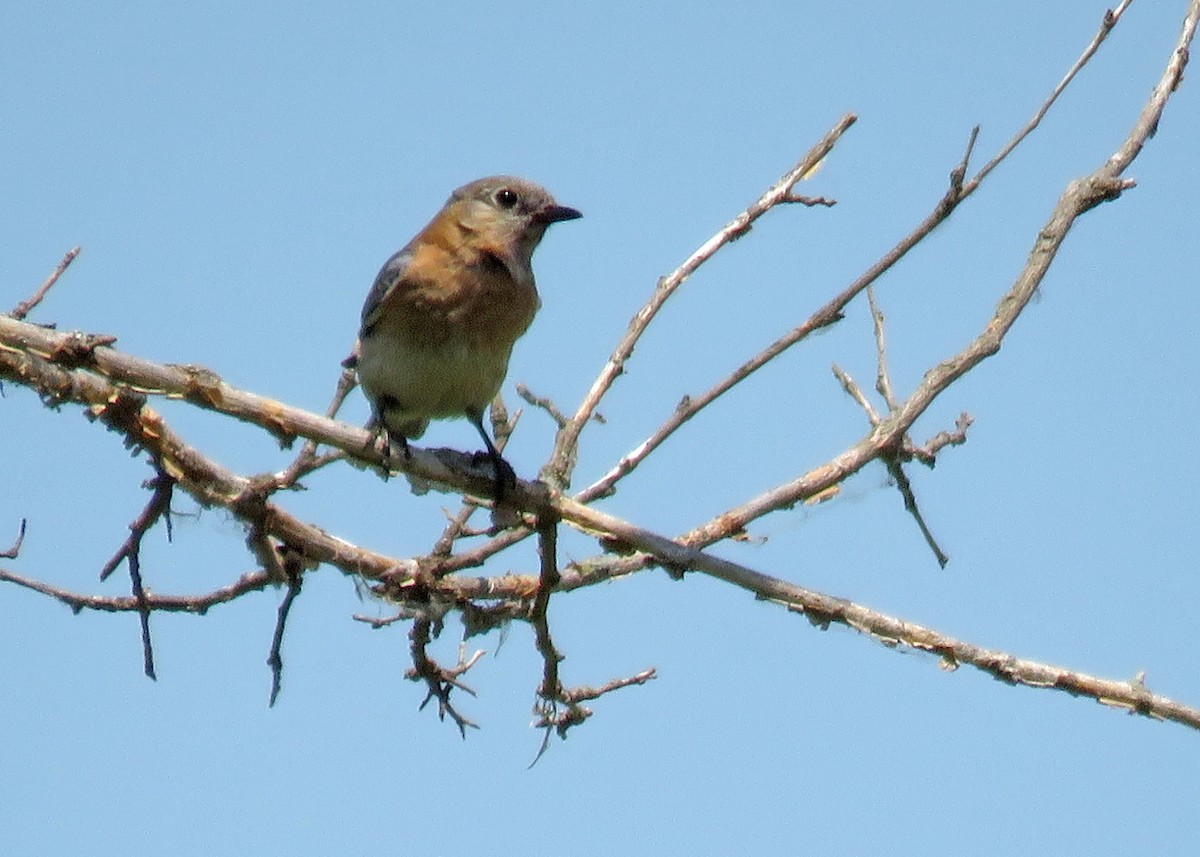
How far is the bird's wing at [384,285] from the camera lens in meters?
5.49

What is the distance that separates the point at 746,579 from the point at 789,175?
5.58ft

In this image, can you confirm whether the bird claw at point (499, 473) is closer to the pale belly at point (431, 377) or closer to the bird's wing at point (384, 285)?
the pale belly at point (431, 377)

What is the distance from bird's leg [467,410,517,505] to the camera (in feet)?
13.0

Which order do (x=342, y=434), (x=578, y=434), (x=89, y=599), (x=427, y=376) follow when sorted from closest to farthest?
1. (x=342, y=434)
2. (x=89, y=599)
3. (x=578, y=434)
4. (x=427, y=376)

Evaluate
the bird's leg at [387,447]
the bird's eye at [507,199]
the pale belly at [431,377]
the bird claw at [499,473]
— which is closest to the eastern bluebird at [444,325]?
the pale belly at [431,377]

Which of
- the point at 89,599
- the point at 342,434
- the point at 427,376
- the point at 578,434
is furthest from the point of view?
the point at 427,376

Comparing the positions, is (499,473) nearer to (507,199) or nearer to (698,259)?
(698,259)

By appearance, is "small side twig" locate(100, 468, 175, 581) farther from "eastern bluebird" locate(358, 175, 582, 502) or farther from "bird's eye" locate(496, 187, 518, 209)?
"bird's eye" locate(496, 187, 518, 209)

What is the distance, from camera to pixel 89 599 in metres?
4.05

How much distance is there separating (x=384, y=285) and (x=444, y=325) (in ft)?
1.24

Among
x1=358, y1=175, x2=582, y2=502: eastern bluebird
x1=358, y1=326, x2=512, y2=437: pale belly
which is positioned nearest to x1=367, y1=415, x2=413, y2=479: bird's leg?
x1=358, y1=175, x2=582, y2=502: eastern bluebird

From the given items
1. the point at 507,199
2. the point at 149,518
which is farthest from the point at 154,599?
the point at 507,199

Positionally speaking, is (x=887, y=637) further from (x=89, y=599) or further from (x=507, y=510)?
(x=89, y=599)

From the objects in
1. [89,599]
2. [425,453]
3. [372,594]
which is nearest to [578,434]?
[425,453]
